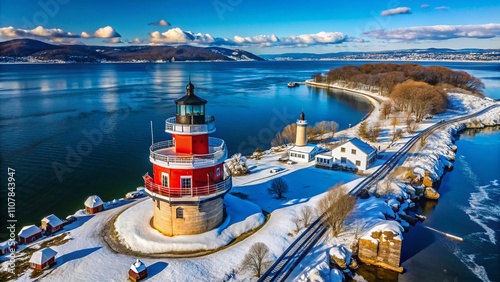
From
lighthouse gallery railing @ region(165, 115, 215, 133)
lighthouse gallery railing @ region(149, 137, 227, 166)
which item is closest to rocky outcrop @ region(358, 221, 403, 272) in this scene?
lighthouse gallery railing @ region(149, 137, 227, 166)

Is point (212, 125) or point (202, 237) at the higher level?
point (212, 125)

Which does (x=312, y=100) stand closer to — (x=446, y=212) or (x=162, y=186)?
(x=446, y=212)

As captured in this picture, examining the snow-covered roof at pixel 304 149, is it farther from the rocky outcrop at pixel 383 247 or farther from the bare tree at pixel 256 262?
the bare tree at pixel 256 262

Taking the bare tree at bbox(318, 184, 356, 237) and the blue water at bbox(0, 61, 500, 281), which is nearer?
the bare tree at bbox(318, 184, 356, 237)

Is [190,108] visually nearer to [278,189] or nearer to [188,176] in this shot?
[188,176]

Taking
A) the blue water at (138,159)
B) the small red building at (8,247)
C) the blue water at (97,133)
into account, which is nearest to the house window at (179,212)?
the small red building at (8,247)

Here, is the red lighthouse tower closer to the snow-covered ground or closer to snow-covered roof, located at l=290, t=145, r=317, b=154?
the snow-covered ground

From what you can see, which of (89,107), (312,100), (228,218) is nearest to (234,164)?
(228,218)

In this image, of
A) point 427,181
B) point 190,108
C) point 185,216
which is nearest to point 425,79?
point 427,181
